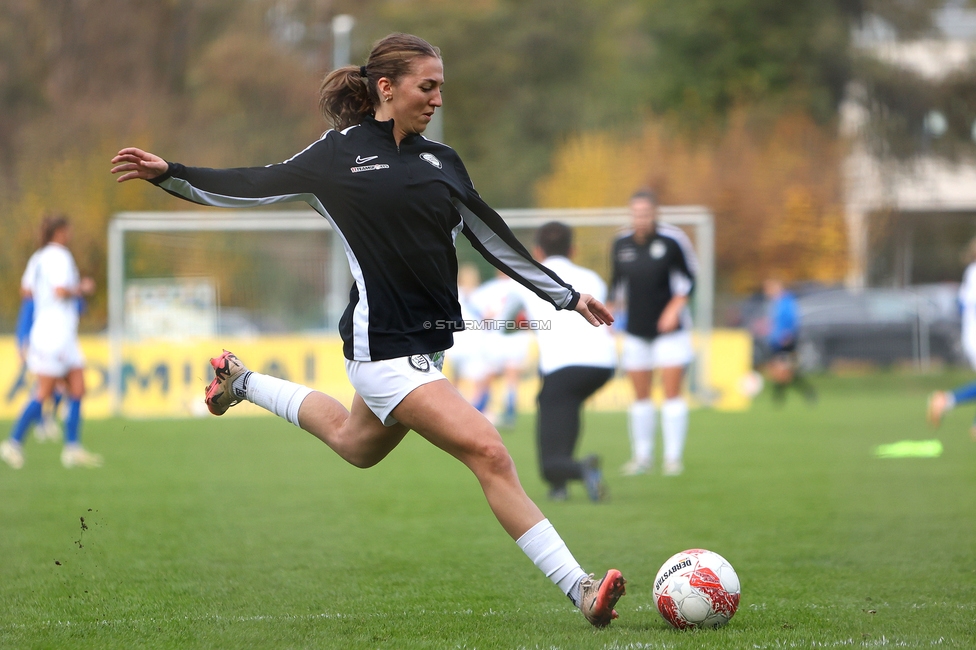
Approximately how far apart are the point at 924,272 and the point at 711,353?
33.9 ft

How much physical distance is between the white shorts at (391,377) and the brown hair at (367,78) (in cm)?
96

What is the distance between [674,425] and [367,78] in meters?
6.43

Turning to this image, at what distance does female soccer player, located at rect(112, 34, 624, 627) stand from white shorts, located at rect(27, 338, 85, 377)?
6992 millimetres

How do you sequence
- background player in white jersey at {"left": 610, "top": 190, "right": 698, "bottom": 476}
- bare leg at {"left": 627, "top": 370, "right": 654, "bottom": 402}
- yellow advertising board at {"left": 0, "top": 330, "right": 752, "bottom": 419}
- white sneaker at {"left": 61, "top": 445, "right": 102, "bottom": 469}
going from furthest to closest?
yellow advertising board at {"left": 0, "top": 330, "right": 752, "bottom": 419}, white sneaker at {"left": 61, "top": 445, "right": 102, "bottom": 469}, bare leg at {"left": 627, "top": 370, "right": 654, "bottom": 402}, background player in white jersey at {"left": 610, "top": 190, "right": 698, "bottom": 476}

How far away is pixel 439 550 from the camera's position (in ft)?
21.2

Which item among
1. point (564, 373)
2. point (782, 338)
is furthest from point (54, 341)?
point (782, 338)

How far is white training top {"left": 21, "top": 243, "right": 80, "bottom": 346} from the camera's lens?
35.1 ft

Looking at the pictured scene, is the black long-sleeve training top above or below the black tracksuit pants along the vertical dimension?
above

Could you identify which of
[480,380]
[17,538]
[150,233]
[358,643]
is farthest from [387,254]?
[150,233]

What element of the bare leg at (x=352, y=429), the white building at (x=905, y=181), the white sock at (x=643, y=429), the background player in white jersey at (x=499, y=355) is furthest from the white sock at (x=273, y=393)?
the white building at (x=905, y=181)

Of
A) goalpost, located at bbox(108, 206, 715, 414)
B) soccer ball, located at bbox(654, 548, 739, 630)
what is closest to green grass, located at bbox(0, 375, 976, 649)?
soccer ball, located at bbox(654, 548, 739, 630)

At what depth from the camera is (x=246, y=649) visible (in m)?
4.20

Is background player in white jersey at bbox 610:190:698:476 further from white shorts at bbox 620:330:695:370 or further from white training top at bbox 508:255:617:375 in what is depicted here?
white training top at bbox 508:255:617:375

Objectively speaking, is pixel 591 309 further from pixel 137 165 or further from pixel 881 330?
pixel 881 330
